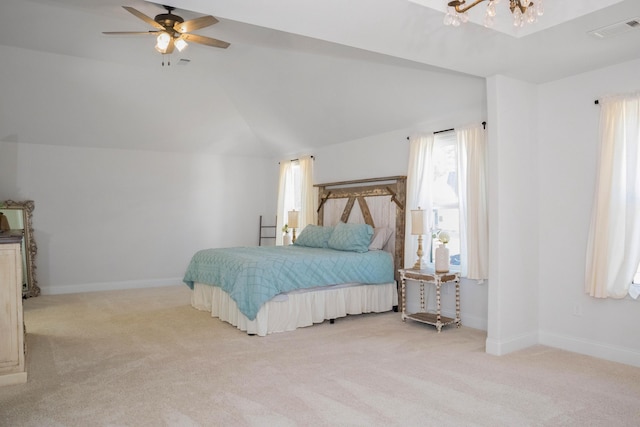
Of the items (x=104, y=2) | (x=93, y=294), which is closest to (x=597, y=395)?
(x=104, y=2)

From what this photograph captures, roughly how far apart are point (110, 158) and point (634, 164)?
6.96 meters

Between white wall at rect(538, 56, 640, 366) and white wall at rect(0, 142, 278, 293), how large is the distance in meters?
5.40

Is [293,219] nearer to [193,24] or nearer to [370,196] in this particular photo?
[370,196]

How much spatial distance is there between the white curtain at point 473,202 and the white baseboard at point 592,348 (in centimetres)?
84

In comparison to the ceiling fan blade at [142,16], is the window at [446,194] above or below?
below

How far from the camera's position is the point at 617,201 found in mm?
3625

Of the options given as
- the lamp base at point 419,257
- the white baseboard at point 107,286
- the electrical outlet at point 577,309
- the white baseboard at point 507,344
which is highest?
the lamp base at point 419,257

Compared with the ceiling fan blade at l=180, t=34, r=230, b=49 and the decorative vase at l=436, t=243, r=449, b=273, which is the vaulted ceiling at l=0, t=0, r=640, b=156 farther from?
the decorative vase at l=436, t=243, r=449, b=273

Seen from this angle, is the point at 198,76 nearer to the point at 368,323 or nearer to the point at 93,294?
the point at 93,294

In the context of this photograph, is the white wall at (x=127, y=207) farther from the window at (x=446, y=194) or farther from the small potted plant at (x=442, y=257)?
the small potted plant at (x=442, y=257)

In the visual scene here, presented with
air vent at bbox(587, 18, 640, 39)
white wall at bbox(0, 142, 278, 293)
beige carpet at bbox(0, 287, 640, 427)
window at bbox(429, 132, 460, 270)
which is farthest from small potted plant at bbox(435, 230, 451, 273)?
white wall at bbox(0, 142, 278, 293)

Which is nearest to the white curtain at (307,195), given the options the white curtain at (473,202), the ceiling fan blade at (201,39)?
the white curtain at (473,202)

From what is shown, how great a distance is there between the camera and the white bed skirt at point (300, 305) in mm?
4523

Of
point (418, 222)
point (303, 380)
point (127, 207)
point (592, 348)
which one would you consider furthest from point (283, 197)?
point (592, 348)
